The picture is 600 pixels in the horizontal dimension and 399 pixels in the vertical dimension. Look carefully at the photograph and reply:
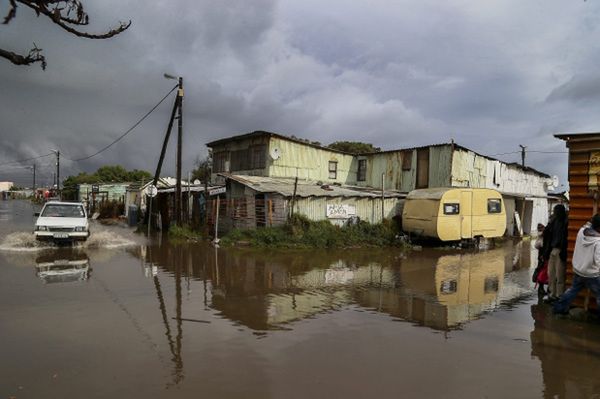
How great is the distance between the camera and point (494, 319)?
7.31 m

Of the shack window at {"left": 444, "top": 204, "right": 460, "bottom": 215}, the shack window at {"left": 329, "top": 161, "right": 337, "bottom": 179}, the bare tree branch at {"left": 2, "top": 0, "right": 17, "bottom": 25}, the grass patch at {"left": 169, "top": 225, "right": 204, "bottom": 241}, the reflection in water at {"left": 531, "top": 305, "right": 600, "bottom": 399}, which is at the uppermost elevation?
the shack window at {"left": 329, "top": 161, "right": 337, "bottom": 179}

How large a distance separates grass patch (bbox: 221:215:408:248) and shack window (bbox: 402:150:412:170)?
8.62 metres

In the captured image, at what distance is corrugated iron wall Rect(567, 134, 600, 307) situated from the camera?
7352mm

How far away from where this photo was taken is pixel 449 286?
1038cm

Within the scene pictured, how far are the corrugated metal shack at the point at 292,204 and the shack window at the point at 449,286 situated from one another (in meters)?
8.71

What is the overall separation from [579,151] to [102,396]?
26.7 ft

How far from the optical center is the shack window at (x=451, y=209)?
18.4 metres

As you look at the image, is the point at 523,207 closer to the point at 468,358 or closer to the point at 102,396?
the point at 468,358

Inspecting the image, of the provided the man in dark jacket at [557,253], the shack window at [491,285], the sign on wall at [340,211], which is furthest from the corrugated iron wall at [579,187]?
the sign on wall at [340,211]

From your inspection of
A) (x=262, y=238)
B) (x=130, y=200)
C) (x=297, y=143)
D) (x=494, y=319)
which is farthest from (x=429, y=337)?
(x=130, y=200)

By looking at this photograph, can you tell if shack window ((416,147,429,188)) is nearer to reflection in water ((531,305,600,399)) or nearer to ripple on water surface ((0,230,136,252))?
ripple on water surface ((0,230,136,252))

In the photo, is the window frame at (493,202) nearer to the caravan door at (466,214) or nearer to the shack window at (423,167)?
the caravan door at (466,214)

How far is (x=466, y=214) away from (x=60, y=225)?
16401 millimetres

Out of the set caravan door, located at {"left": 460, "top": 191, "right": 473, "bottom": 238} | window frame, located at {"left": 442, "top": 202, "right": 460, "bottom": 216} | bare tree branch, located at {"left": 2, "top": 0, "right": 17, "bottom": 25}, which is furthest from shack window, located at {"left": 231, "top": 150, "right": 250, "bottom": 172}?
bare tree branch, located at {"left": 2, "top": 0, "right": 17, "bottom": 25}
